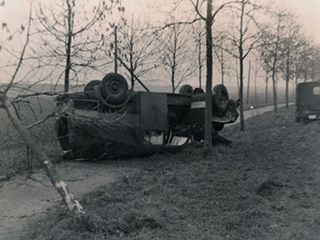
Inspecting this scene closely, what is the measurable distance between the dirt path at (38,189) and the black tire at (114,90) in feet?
6.36

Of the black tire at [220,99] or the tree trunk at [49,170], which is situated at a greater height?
the black tire at [220,99]

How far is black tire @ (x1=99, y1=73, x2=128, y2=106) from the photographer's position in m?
11.0

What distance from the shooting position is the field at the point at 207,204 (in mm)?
5156

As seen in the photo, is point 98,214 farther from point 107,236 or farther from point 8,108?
point 8,108

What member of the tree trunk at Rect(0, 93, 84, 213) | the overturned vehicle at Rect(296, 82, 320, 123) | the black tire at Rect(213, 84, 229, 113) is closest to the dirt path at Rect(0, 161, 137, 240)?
the tree trunk at Rect(0, 93, 84, 213)

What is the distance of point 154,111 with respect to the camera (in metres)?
11.9

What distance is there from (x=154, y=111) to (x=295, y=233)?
7335 millimetres

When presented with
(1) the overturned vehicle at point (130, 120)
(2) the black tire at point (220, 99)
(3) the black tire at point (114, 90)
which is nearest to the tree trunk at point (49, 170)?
(1) the overturned vehicle at point (130, 120)

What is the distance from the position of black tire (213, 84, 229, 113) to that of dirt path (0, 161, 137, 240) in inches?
152

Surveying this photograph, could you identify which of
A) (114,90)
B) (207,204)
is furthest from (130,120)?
(207,204)

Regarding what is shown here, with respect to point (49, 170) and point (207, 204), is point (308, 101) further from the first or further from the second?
point (49, 170)

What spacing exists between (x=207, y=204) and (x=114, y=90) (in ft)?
18.7

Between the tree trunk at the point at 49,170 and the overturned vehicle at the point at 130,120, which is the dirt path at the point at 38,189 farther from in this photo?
the overturned vehicle at the point at 130,120

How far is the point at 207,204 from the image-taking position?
21.1 feet
